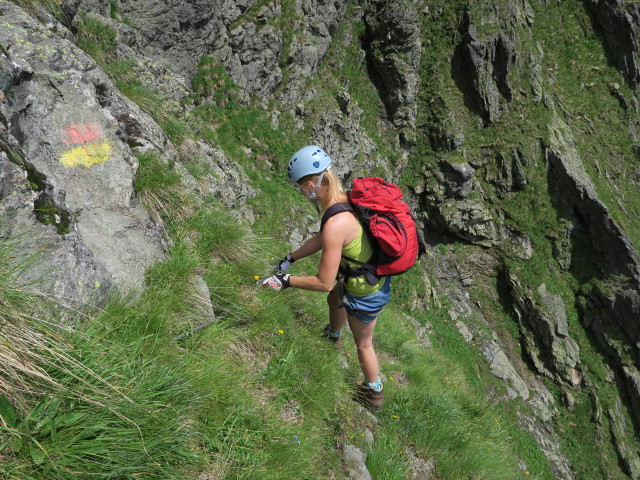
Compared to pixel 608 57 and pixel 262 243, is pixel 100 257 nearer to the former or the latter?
pixel 262 243

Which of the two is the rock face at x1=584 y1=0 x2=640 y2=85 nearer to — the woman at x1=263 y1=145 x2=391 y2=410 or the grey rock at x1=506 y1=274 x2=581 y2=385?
the grey rock at x1=506 y1=274 x2=581 y2=385

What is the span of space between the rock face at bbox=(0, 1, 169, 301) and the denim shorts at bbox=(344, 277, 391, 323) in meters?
1.92

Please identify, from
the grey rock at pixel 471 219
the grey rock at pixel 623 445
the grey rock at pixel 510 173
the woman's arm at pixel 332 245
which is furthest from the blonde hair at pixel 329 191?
the grey rock at pixel 623 445

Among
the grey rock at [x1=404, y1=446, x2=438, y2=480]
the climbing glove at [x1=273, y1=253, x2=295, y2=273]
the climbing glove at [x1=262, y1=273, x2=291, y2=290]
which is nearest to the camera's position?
the climbing glove at [x1=262, y1=273, x2=291, y2=290]

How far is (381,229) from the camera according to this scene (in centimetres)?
305

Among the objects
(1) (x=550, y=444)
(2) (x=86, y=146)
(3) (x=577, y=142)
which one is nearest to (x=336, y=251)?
(2) (x=86, y=146)

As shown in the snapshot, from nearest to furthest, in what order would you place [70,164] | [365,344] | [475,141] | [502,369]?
[70,164] < [365,344] < [502,369] < [475,141]

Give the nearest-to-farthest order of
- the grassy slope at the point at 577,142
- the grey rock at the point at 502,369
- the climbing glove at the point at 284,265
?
the climbing glove at the point at 284,265 < the grey rock at the point at 502,369 < the grassy slope at the point at 577,142

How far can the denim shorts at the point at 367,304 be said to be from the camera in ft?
11.1

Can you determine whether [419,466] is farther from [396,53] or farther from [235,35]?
[396,53]

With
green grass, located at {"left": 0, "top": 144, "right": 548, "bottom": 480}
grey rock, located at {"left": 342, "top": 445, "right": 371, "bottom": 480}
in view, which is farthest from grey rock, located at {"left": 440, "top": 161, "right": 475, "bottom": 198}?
grey rock, located at {"left": 342, "top": 445, "right": 371, "bottom": 480}

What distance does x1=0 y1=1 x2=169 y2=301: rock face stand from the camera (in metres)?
2.43

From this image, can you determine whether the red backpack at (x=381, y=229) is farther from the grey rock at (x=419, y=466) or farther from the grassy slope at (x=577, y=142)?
the grassy slope at (x=577, y=142)

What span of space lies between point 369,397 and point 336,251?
195 cm
